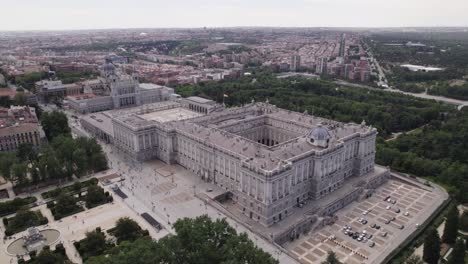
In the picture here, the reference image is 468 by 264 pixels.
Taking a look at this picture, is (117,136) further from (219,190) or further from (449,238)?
(449,238)

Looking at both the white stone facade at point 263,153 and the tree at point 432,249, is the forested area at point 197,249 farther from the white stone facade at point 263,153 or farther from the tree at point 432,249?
the tree at point 432,249

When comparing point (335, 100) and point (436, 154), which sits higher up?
point (335, 100)

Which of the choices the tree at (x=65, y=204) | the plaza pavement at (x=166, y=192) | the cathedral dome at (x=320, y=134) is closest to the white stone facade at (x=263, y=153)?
the cathedral dome at (x=320, y=134)

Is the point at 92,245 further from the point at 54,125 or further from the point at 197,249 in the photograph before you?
the point at 54,125

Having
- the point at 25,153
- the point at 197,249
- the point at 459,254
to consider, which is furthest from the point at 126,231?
the point at 459,254

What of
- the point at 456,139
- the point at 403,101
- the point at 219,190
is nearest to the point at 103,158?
the point at 219,190

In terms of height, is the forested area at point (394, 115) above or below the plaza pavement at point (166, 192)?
above

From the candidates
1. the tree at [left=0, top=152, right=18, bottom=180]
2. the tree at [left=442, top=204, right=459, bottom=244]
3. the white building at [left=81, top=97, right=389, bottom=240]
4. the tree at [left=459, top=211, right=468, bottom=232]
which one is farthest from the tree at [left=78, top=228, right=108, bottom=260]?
the tree at [left=459, top=211, right=468, bottom=232]

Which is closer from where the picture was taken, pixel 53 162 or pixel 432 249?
pixel 432 249
